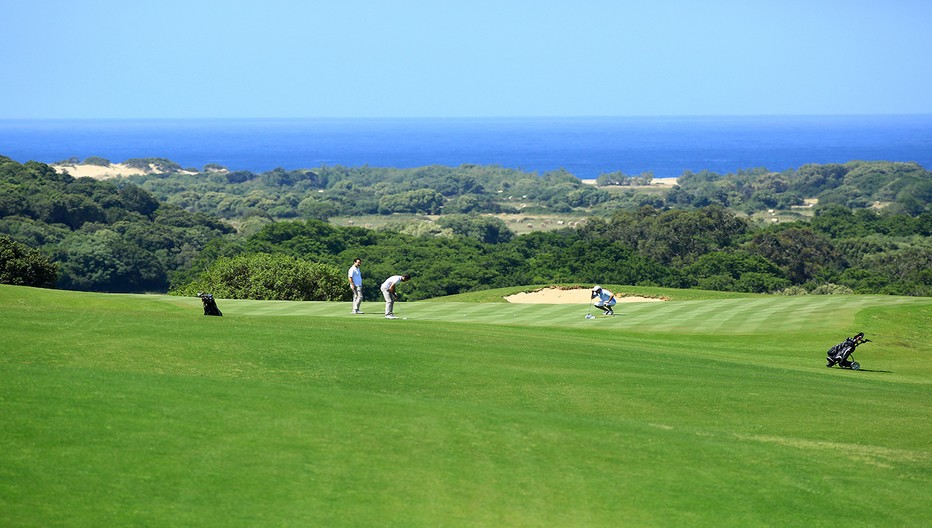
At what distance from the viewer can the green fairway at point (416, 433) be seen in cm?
1255

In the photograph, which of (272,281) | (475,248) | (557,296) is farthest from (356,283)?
(475,248)

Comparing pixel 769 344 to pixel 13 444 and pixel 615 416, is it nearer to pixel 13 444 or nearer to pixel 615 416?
pixel 615 416

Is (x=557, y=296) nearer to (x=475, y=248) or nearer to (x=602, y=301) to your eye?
(x=602, y=301)

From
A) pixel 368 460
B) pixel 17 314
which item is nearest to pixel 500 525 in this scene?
pixel 368 460

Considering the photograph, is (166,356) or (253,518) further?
(166,356)

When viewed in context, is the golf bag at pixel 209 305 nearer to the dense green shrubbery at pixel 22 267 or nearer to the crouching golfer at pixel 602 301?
the crouching golfer at pixel 602 301

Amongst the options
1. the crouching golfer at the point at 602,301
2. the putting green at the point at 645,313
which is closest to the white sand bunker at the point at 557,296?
the putting green at the point at 645,313

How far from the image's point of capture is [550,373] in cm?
2164

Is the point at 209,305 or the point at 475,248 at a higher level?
the point at 209,305

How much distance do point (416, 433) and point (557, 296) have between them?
46276mm

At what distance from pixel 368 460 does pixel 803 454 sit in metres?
6.96

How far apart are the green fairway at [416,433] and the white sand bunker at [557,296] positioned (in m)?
33.0

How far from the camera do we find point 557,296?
199ft

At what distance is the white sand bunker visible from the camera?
194 ft
